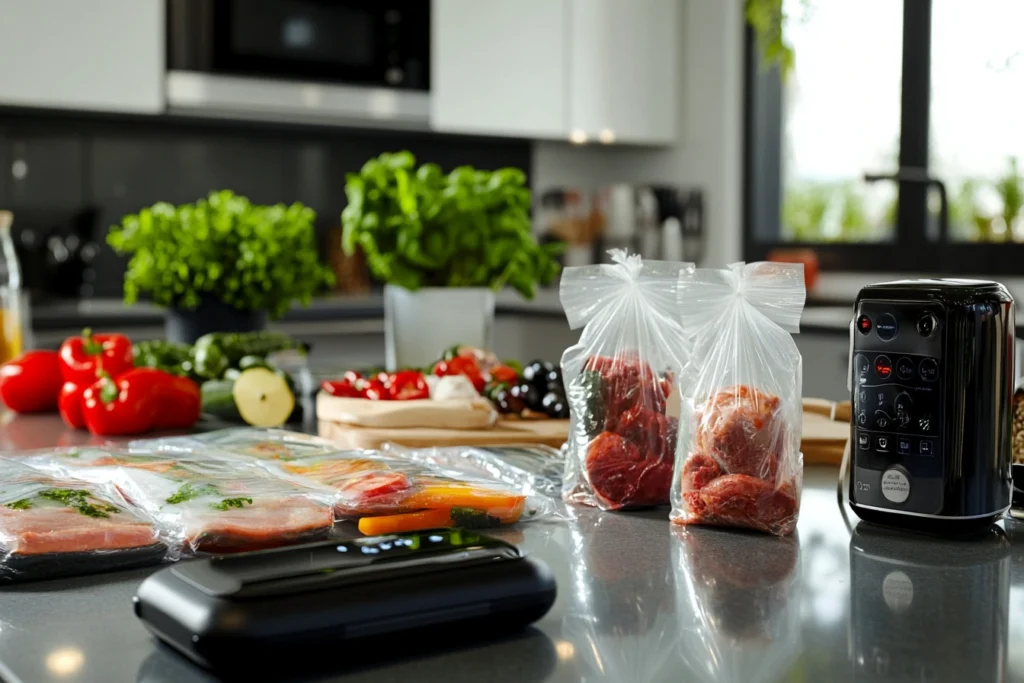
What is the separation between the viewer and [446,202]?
6.07ft

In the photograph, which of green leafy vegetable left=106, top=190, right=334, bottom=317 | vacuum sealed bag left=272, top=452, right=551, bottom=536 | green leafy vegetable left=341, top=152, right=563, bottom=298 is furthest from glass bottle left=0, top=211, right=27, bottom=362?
vacuum sealed bag left=272, top=452, right=551, bottom=536

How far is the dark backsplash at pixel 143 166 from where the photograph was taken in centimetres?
372

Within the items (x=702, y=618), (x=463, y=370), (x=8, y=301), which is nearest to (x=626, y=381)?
(x=702, y=618)

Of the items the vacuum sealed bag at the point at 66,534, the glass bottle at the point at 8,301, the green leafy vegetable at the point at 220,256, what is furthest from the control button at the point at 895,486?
the glass bottle at the point at 8,301

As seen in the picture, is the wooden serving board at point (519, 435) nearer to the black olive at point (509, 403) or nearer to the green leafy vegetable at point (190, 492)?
the black olive at point (509, 403)

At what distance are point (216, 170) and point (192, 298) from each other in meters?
2.21

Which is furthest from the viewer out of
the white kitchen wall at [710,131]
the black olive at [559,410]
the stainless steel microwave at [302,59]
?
the white kitchen wall at [710,131]

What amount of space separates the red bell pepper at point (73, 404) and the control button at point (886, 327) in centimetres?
104

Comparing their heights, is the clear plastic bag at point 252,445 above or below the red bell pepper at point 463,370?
below

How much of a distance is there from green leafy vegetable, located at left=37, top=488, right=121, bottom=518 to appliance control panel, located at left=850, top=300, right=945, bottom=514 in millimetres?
569

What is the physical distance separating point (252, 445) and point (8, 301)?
949mm

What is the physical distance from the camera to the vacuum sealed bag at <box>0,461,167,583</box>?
2.54 feet

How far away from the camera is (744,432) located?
888mm

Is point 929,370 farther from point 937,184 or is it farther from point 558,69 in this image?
point 558,69
